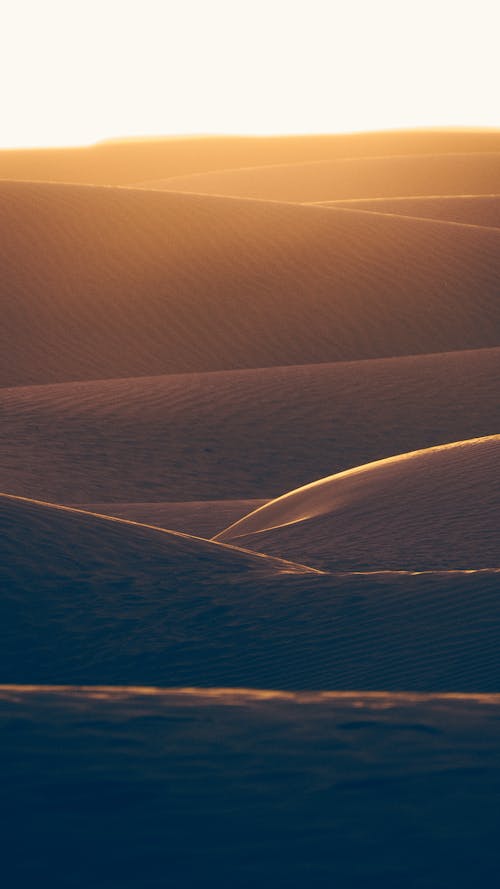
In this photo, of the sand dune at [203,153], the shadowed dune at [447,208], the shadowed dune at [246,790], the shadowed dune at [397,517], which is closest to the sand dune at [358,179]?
the sand dune at [203,153]

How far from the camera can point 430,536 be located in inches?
372

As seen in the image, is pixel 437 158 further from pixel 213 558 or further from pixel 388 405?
pixel 213 558

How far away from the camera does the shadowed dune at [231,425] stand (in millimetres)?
15391

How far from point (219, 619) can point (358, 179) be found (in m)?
54.7

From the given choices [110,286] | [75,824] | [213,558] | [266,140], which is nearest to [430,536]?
[213,558]

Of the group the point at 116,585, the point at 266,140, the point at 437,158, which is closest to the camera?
the point at 116,585

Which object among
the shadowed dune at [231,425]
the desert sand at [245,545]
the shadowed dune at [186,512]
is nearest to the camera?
the desert sand at [245,545]

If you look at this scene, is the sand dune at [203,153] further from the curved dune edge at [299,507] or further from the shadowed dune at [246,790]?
the shadowed dune at [246,790]

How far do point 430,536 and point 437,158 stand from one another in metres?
54.6

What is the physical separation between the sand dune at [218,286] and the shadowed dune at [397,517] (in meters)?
11.2

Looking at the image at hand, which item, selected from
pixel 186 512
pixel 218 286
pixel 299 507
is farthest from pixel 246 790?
pixel 218 286

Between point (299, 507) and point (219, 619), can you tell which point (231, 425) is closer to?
point (299, 507)

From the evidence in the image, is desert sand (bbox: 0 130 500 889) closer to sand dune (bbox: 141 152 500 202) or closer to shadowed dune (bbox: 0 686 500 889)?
shadowed dune (bbox: 0 686 500 889)

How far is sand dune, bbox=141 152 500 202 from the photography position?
5650cm
